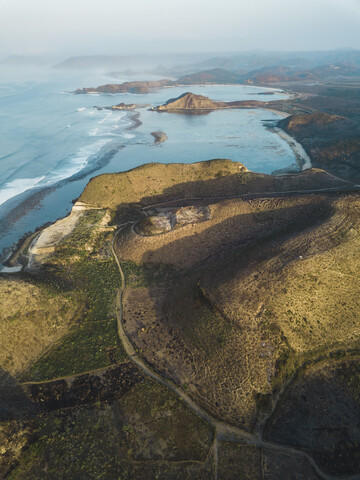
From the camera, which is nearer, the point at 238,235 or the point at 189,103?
the point at 238,235

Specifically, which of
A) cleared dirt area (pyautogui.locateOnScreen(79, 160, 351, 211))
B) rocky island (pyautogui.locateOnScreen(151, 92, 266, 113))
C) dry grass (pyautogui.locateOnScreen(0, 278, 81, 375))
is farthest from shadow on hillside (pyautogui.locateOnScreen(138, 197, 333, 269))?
rocky island (pyautogui.locateOnScreen(151, 92, 266, 113))

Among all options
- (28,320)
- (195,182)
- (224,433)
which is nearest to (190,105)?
(195,182)

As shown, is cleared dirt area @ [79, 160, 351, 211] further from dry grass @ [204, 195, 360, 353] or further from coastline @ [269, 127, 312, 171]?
dry grass @ [204, 195, 360, 353]

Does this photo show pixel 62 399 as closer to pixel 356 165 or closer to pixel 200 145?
pixel 356 165

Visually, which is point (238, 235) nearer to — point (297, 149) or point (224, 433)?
point (224, 433)

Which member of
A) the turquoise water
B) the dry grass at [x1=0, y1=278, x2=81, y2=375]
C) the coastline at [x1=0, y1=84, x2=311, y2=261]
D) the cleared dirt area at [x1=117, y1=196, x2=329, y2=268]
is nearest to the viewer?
the dry grass at [x1=0, y1=278, x2=81, y2=375]

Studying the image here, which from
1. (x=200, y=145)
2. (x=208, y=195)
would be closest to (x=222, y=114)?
(x=200, y=145)

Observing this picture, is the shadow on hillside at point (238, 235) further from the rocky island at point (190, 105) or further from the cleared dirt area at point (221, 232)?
the rocky island at point (190, 105)

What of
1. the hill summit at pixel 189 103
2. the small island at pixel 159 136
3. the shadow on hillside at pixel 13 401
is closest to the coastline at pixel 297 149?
the small island at pixel 159 136

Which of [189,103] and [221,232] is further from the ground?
[189,103]
